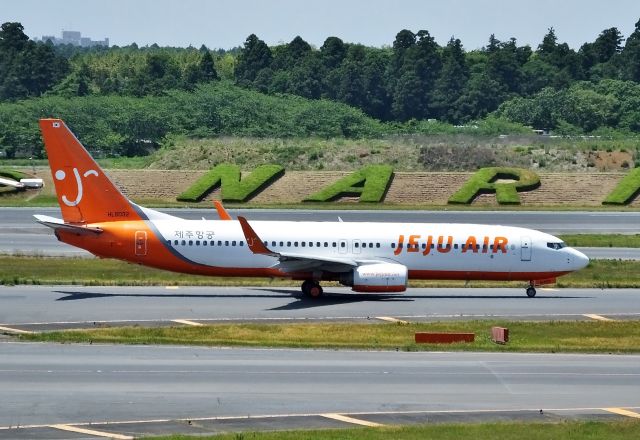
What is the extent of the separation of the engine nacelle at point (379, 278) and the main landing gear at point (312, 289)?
1676 millimetres

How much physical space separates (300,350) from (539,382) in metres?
8.60

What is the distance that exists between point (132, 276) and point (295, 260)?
36.0 feet

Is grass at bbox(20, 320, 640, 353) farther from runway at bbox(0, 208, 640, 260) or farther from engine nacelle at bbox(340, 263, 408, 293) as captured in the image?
runway at bbox(0, 208, 640, 260)

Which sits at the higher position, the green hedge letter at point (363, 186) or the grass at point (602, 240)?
the green hedge letter at point (363, 186)

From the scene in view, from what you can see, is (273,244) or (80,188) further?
(273,244)

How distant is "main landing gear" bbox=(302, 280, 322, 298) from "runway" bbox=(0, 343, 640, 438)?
13.6 metres

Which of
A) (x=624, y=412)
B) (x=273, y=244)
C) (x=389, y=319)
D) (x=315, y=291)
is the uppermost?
(x=273, y=244)

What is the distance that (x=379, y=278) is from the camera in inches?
2039

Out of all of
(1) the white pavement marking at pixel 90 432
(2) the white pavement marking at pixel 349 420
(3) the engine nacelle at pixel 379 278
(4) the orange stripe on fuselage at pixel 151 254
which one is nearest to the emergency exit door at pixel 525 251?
(4) the orange stripe on fuselage at pixel 151 254

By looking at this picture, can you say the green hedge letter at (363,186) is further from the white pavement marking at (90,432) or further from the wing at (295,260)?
the white pavement marking at (90,432)

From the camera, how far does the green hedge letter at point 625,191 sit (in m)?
97.9

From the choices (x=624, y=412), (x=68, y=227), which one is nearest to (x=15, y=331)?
(x=68, y=227)

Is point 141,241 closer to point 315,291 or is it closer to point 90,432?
point 315,291

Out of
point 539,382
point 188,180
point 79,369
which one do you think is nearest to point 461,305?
point 539,382
